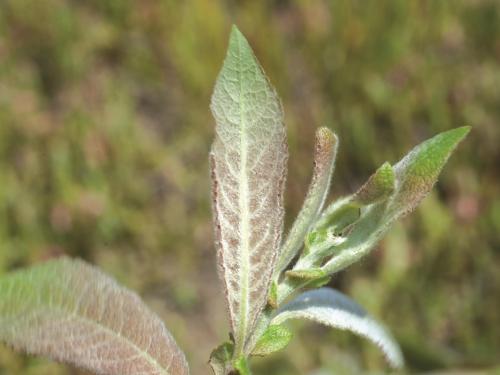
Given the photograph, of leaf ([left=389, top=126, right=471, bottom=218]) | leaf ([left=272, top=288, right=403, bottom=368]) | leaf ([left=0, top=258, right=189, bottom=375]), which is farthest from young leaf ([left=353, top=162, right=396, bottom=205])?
leaf ([left=0, top=258, right=189, bottom=375])

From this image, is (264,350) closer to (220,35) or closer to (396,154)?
(396,154)

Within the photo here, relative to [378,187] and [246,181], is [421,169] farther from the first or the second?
[246,181]

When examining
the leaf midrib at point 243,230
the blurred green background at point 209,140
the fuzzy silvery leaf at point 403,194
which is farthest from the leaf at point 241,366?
the blurred green background at point 209,140

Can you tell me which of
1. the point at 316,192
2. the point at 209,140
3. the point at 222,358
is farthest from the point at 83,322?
the point at 209,140

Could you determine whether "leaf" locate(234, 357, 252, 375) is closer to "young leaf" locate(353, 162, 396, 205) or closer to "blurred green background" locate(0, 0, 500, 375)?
"young leaf" locate(353, 162, 396, 205)

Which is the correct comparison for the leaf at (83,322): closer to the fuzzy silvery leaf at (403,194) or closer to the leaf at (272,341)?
the leaf at (272,341)
